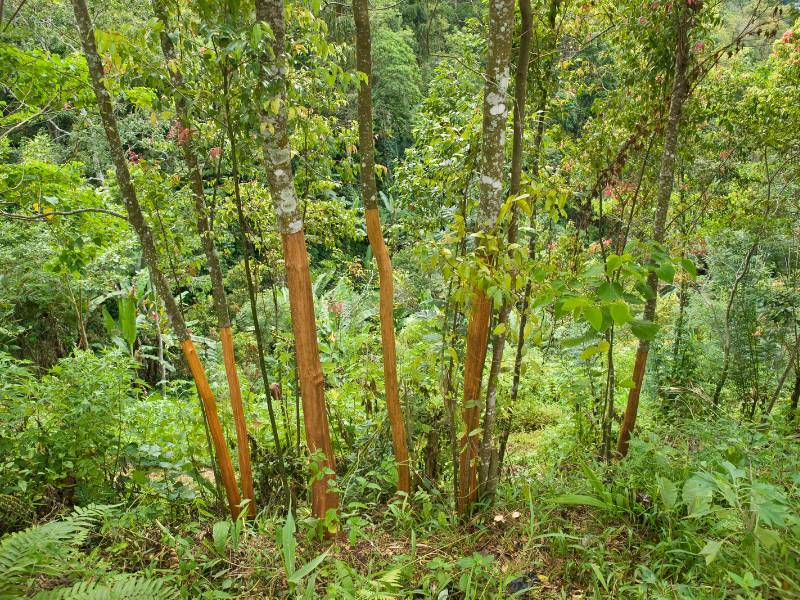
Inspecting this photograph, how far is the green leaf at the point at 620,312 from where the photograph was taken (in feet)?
5.98

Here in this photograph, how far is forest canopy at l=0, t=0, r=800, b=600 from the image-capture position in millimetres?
2199

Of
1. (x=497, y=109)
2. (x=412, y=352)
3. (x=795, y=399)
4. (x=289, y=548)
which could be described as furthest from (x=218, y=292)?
(x=795, y=399)

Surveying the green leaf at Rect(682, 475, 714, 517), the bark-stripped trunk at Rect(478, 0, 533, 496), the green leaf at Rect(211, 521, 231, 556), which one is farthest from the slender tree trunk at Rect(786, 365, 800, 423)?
the green leaf at Rect(211, 521, 231, 556)

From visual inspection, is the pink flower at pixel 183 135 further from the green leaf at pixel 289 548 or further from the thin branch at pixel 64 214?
the green leaf at pixel 289 548

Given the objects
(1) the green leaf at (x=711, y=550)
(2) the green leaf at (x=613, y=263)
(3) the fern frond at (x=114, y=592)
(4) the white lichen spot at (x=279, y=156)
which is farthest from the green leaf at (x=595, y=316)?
(3) the fern frond at (x=114, y=592)

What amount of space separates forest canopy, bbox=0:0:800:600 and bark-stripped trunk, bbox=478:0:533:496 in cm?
2

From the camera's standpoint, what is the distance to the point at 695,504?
203 centimetres

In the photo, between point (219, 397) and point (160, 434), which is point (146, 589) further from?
point (219, 397)

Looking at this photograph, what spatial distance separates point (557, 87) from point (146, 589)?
385 centimetres

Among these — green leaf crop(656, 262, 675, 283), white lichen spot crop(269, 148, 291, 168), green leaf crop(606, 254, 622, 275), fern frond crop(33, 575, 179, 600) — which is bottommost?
fern frond crop(33, 575, 179, 600)

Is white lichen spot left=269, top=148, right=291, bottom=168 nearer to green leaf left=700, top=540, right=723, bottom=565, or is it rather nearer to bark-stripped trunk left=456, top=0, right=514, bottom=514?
bark-stripped trunk left=456, top=0, right=514, bottom=514

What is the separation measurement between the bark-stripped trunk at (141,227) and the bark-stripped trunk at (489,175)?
147 cm

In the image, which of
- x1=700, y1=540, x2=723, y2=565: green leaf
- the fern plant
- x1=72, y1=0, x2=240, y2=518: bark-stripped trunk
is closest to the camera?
x1=700, y1=540, x2=723, y2=565: green leaf

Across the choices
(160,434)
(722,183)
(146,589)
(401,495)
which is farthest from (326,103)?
(722,183)
